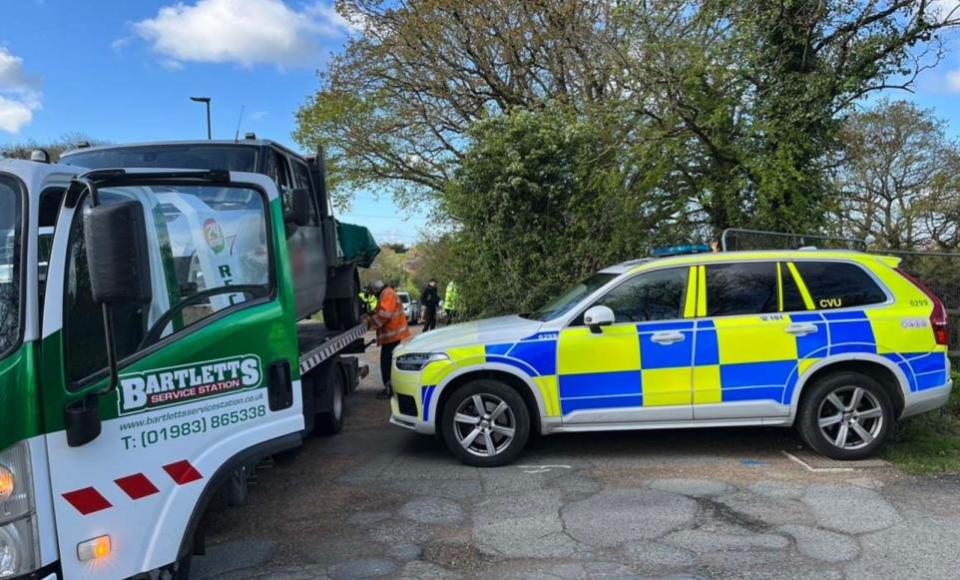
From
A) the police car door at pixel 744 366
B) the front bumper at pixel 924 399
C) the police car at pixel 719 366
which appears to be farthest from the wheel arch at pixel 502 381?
the front bumper at pixel 924 399

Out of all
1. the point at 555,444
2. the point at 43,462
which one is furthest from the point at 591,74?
the point at 43,462

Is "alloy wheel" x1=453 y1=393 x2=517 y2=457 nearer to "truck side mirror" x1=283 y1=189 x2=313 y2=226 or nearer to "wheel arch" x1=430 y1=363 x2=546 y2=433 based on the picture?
"wheel arch" x1=430 y1=363 x2=546 y2=433

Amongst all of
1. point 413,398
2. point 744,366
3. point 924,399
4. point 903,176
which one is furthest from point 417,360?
point 903,176

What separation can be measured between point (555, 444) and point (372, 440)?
1831 mm

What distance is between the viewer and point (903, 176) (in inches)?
792

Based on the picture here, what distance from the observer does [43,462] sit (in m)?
2.46

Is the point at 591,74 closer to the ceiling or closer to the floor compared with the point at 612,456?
closer to the ceiling

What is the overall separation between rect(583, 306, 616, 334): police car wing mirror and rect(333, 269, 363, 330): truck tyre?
338 cm

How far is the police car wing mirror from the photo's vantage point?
18.3 feet

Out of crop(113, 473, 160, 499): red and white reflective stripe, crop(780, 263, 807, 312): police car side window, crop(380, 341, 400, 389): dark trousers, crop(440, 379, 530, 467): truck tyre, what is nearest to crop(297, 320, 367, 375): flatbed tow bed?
crop(380, 341, 400, 389): dark trousers

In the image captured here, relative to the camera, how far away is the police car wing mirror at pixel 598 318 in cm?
558

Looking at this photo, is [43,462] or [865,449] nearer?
[43,462]

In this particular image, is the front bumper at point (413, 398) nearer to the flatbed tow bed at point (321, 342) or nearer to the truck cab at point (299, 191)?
the flatbed tow bed at point (321, 342)

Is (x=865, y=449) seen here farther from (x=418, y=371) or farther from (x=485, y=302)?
(x=485, y=302)
